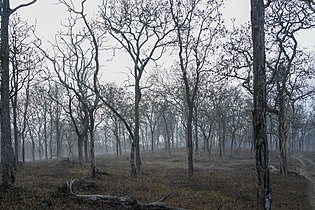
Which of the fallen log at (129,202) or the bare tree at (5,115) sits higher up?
the bare tree at (5,115)

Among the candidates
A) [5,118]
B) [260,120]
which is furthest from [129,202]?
[5,118]

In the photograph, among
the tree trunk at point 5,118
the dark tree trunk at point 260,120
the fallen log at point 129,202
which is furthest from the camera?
the tree trunk at point 5,118

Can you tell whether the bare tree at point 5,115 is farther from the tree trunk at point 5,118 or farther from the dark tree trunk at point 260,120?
the dark tree trunk at point 260,120

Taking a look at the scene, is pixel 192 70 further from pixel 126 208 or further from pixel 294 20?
pixel 126 208

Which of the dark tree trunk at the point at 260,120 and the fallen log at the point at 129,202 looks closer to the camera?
the dark tree trunk at the point at 260,120

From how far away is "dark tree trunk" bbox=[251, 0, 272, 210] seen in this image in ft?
33.3

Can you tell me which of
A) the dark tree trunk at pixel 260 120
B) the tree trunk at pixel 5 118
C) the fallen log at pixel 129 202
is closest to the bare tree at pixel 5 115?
the tree trunk at pixel 5 118

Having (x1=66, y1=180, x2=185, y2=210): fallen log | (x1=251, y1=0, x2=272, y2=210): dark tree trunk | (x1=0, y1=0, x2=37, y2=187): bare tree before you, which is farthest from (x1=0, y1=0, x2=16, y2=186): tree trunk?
(x1=251, y1=0, x2=272, y2=210): dark tree trunk

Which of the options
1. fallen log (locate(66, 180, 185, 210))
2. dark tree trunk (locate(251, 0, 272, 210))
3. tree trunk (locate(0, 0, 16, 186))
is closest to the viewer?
dark tree trunk (locate(251, 0, 272, 210))

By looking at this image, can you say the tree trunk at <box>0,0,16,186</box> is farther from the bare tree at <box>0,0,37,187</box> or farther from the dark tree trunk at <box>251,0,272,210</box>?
the dark tree trunk at <box>251,0,272,210</box>

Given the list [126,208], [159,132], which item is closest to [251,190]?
[126,208]

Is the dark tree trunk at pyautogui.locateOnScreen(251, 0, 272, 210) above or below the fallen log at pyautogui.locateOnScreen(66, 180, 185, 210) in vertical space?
above

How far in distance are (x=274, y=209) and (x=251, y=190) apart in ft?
17.3

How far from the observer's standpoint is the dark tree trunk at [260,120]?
10164mm
